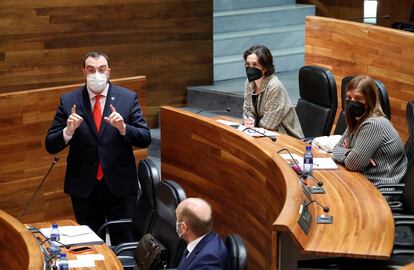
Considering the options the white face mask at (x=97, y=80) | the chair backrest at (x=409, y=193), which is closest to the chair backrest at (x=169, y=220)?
the white face mask at (x=97, y=80)

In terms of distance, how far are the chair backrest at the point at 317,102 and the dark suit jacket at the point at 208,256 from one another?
2.49 meters

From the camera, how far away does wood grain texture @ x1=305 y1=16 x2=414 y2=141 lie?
6527 millimetres

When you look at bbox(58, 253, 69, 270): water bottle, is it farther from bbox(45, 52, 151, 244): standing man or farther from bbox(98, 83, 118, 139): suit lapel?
bbox(98, 83, 118, 139): suit lapel

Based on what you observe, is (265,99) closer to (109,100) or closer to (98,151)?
(109,100)

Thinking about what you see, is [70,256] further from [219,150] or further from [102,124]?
[219,150]

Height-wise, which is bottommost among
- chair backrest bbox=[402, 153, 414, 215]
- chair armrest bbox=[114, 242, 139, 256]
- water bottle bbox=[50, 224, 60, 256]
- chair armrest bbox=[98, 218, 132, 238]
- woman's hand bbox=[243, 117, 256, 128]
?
chair armrest bbox=[114, 242, 139, 256]

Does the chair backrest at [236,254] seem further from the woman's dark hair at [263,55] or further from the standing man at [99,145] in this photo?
the woman's dark hair at [263,55]

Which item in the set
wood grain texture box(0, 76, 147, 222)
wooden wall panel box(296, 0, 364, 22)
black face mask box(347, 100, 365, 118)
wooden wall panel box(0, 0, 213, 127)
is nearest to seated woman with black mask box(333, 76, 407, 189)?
black face mask box(347, 100, 365, 118)

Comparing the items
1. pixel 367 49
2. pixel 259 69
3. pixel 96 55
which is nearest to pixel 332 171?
pixel 259 69

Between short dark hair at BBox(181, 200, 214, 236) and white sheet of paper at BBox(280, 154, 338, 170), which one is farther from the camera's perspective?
white sheet of paper at BBox(280, 154, 338, 170)

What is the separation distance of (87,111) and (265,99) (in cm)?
122

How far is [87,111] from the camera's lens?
533 cm

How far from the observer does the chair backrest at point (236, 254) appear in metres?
3.81

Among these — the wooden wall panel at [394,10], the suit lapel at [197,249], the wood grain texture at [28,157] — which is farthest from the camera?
the wooden wall panel at [394,10]
